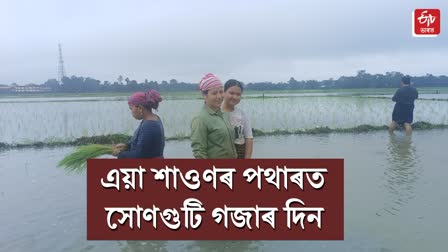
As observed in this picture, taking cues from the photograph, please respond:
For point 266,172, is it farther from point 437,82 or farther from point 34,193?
point 437,82

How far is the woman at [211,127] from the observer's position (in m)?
2.78

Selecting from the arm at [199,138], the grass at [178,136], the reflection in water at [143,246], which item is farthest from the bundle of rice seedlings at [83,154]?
the grass at [178,136]

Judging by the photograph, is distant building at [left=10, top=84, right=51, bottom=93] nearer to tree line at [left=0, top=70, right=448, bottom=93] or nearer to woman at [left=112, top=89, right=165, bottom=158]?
tree line at [left=0, top=70, right=448, bottom=93]

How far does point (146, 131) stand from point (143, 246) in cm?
109

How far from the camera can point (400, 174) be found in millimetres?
5355

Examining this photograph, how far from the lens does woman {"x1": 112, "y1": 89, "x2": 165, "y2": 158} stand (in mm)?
2977

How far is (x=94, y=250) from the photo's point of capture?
10.8 feet

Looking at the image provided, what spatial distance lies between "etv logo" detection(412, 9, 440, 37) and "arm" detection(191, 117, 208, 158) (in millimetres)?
7626

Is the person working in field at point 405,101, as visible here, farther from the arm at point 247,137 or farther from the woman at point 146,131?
the woman at point 146,131

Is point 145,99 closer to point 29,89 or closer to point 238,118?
point 238,118

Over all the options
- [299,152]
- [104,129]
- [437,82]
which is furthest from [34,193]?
[437,82]

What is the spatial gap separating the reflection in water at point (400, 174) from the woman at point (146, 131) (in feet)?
8.10

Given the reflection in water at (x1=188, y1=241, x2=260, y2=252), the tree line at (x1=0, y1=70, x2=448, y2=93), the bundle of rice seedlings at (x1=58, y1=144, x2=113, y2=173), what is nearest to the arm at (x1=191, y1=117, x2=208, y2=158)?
the reflection in water at (x1=188, y1=241, x2=260, y2=252)

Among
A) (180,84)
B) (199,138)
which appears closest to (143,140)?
(199,138)
